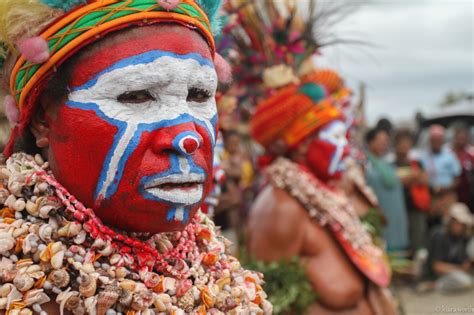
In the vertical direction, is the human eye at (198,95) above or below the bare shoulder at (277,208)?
above

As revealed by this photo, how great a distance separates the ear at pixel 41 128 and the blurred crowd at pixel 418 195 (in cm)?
477

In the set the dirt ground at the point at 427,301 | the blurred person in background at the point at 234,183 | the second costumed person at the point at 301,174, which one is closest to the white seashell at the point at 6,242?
the second costumed person at the point at 301,174

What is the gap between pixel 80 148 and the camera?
6.30 ft

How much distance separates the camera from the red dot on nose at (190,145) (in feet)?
6.16

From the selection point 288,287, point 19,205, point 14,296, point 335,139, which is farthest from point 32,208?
point 335,139

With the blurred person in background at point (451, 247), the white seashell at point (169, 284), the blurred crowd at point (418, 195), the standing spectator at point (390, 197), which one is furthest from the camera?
the blurred person in background at point (451, 247)

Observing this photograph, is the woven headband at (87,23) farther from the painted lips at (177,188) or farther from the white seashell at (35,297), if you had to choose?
the white seashell at (35,297)

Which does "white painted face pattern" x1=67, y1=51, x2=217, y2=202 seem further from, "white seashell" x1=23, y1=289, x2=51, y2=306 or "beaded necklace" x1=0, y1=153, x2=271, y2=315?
Answer: "white seashell" x1=23, y1=289, x2=51, y2=306

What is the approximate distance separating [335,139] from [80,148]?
2985 mm

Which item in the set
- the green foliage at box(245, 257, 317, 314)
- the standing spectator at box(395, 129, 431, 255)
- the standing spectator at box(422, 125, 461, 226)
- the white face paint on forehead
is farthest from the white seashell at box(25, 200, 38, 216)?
the standing spectator at box(422, 125, 461, 226)

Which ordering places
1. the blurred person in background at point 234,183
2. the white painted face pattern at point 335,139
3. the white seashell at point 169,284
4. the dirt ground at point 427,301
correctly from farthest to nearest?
1. the dirt ground at point 427,301
2. the blurred person in background at point 234,183
3. the white painted face pattern at point 335,139
4. the white seashell at point 169,284

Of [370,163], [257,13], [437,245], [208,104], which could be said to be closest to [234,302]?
[208,104]

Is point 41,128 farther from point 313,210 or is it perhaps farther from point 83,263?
point 313,210

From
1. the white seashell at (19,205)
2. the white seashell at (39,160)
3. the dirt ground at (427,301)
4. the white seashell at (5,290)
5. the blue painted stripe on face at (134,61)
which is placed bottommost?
the dirt ground at (427,301)
